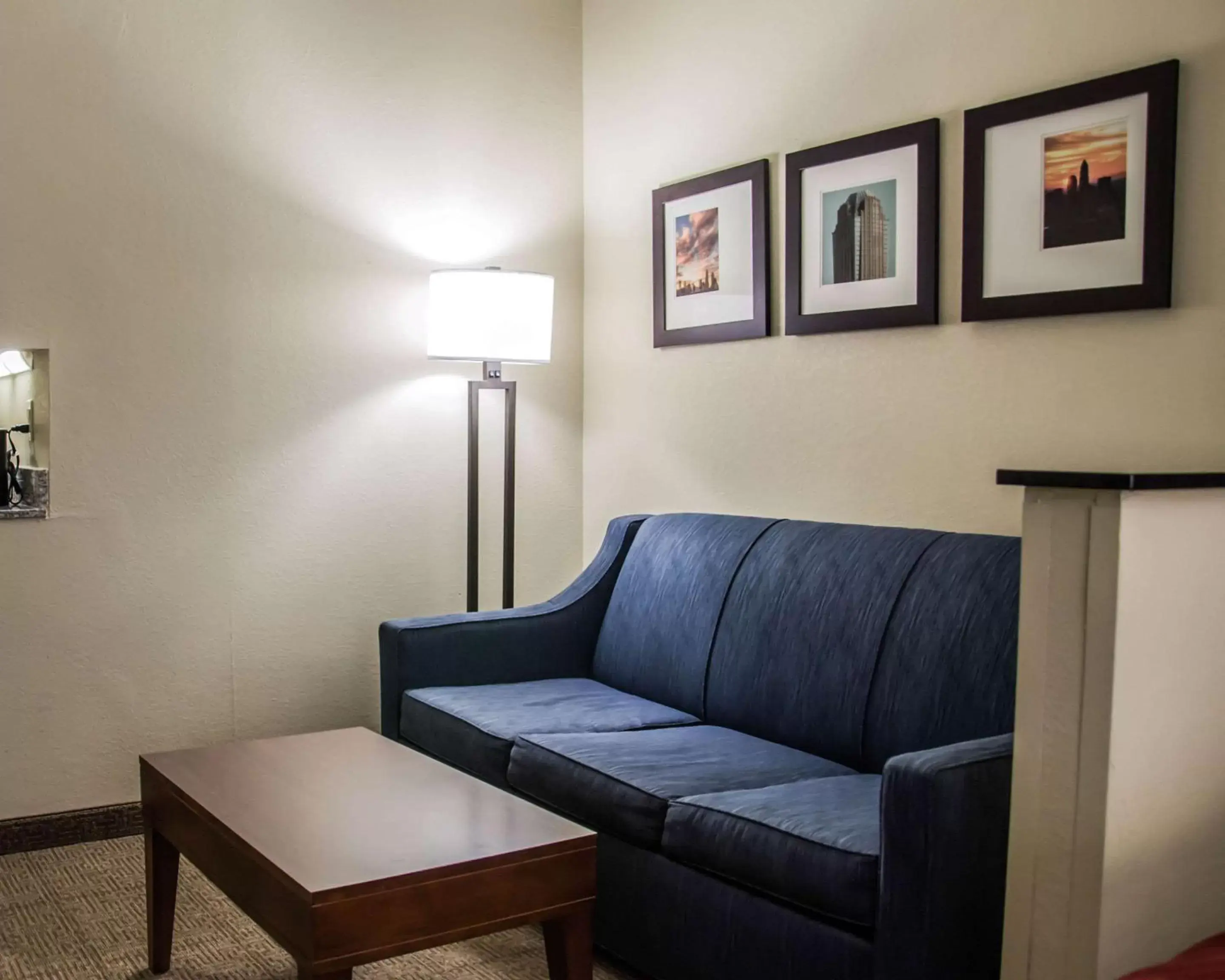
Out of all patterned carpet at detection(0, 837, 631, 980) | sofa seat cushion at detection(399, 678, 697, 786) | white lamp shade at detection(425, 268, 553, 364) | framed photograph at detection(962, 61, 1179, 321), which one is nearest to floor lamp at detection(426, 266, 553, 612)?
white lamp shade at detection(425, 268, 553, 364)

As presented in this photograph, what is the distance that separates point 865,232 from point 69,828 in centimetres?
268

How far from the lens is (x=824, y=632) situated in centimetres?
303

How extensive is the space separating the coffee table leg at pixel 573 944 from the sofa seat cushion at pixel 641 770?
32 cm

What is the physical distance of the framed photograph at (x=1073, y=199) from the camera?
2.66 metres

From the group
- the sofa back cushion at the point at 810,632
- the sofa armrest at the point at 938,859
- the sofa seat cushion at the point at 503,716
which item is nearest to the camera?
the sofa armrest at the point at 938,859

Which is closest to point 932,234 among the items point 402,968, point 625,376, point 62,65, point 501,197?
point 625,376

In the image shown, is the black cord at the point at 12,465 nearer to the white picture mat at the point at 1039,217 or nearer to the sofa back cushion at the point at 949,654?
the sofa back cushion at the point at 949,654

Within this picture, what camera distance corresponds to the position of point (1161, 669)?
1.98 meters

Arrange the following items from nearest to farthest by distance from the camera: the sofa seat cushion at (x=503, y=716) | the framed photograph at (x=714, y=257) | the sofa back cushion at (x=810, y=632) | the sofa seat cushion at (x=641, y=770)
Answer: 1. the sofa seat cushion at (x=641, y=770)
2. the sofa back cushion at (x=810, y=632)
3. the sofa seat cushion at (x=503, y=716)
4. the framed photograph at (x=714, y=257)

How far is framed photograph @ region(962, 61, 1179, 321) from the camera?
2656 mm

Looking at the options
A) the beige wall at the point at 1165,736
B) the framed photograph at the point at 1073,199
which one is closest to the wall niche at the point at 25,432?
the framed photograph at the point at 1073,199

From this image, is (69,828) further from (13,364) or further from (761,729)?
(761,729)

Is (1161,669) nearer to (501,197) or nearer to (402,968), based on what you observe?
(402,968)

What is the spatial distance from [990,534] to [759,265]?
1123 mm
